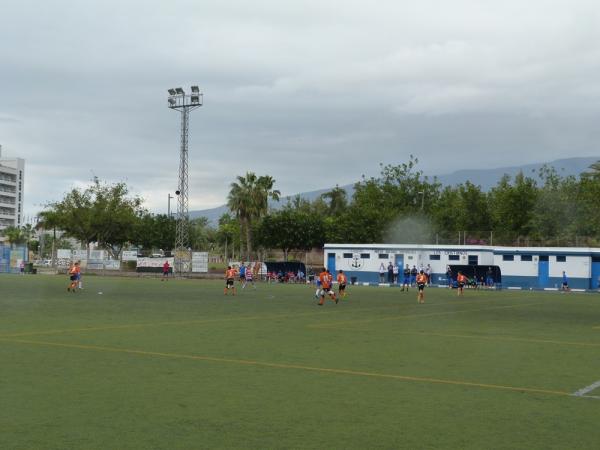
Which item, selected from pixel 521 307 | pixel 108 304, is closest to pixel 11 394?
pixel 108 304

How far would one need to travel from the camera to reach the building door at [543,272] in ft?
188

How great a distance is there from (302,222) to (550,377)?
80.6 m

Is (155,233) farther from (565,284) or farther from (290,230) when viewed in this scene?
(565,284)

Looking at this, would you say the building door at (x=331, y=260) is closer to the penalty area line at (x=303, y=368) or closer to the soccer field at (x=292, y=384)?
the soccer field at (x=292, y=384)

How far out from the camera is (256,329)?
67.9ft

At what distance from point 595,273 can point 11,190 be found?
6189 inches

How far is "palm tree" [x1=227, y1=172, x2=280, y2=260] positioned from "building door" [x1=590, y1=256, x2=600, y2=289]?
39473 millimetres

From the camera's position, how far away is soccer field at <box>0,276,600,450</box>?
27.5 ft

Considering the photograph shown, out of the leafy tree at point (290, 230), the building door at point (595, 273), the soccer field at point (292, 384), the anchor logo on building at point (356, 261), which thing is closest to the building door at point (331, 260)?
the anchor logo on building at point (356, 261)

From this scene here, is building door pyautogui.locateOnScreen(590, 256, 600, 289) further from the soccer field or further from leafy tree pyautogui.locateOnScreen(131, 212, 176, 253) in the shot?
leafy tree pyautogui.locateOnScreen(131, 212, 176, 253)

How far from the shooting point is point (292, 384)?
11711mm

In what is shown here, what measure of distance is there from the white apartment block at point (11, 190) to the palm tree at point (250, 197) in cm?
11018

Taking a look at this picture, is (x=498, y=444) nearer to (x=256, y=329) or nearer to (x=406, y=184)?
(x=256, y=329)

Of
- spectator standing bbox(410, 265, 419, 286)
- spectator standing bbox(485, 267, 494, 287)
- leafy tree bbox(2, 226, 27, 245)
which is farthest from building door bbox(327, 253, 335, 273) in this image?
leafy tree bbox(2, 226, 27, 245)
